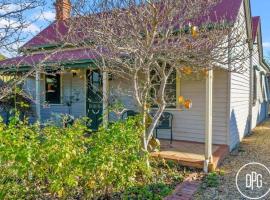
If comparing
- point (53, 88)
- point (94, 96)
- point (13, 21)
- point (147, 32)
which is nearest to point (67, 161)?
point (13, 21)

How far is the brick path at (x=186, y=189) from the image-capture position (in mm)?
4404

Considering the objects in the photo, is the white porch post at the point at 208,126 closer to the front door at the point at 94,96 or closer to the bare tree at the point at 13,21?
the bare tree at the point at 13,21

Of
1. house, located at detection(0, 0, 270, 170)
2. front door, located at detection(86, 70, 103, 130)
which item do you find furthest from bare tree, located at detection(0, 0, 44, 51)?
front door, located at detection(86, 70, 103, 130)

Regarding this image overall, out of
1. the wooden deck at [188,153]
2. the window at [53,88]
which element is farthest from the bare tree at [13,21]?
the window at [53,88]

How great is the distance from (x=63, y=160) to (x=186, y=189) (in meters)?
2.44

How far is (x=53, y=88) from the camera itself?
11406mm

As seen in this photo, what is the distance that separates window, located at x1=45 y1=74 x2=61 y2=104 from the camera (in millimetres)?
11258

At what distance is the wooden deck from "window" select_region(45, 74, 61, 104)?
5190mm

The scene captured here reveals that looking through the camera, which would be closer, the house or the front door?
the house

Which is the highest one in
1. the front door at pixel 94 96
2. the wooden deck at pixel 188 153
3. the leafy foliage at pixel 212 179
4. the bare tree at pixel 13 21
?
the bare tree at pixel 13 21

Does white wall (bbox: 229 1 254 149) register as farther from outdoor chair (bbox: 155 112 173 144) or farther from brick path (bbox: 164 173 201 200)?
brick path (bbox: 164 173 201 200)

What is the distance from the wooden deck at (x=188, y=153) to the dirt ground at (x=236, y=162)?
24 centimetres

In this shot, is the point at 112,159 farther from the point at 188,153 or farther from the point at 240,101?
the point at 240,101

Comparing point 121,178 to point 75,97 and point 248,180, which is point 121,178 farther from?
point 75,97
